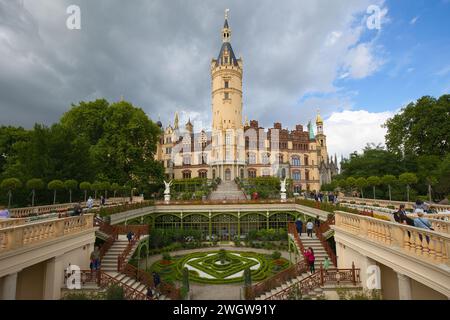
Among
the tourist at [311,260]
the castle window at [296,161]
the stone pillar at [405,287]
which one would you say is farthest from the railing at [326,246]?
the castle window at [296,161]

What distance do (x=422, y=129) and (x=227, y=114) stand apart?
3626cm

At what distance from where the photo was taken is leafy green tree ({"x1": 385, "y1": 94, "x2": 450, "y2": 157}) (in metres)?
32.6

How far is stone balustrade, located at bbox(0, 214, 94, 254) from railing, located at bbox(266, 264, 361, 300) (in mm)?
8794

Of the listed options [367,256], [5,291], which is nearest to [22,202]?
[5,291]

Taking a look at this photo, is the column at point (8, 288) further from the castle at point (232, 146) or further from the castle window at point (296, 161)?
the castle window at point (296, 161)

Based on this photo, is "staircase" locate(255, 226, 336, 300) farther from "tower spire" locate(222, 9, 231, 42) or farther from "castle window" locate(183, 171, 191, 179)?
"tower spire" locate(222, 9, 231, 42)

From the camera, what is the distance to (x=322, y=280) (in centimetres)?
1094

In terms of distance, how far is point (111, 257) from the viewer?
606 inches

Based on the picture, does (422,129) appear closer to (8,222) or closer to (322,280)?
(322,280)

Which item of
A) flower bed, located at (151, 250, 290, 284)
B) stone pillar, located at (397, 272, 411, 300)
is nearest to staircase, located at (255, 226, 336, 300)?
flower bed, located at (151, 250, 290, 284)

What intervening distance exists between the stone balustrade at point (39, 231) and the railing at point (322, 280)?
8794 mm

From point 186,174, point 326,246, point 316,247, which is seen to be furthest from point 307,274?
point 186,174

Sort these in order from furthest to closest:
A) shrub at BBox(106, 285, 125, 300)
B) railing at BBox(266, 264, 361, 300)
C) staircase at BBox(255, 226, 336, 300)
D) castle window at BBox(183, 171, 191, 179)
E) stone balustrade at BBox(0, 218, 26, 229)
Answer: castle window at BBox(183, 171, 191, 179)
staircase at BBox(255, 226, 336, 300)
railing at BBox(266, 264, 361, 300)
shrub at BBox(106, 285, 125, 300)
stone balustrade at BBox(0, 218, 26, 229)

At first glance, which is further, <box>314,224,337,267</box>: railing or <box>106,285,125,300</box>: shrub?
<box>314,224,337,267</box>: railing
